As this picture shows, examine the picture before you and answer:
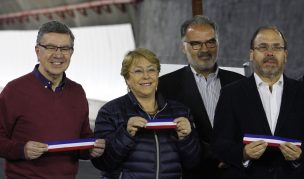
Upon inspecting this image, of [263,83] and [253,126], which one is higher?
[263,83]

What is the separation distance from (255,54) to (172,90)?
0.94m

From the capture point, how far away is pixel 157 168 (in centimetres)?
461

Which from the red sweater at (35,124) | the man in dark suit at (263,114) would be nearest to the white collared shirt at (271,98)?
the man in dark suit at (263,114)

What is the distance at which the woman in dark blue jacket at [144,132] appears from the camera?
4.61 m

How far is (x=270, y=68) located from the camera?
4.65 meters

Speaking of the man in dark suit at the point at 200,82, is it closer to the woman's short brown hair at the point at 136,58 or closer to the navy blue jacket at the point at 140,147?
the navy blue jacket at the point at 140,147

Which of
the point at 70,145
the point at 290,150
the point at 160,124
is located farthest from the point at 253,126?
the point at 70,145

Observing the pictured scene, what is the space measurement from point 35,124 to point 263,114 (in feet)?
5.01

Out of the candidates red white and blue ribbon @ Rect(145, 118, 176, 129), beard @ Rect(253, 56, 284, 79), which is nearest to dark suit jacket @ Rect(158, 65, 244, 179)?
red white and blue ribbon @ Rect(145, 118, 176, 129)

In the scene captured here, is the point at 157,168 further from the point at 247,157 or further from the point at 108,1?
the point at 108,1

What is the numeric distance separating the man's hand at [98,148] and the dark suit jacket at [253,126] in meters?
0.75

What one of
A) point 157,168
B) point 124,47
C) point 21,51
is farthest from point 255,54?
point 21,51

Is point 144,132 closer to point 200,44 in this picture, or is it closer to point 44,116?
point 44,116

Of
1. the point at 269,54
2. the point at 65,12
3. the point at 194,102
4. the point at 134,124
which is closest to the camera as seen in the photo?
the point at 134,124
